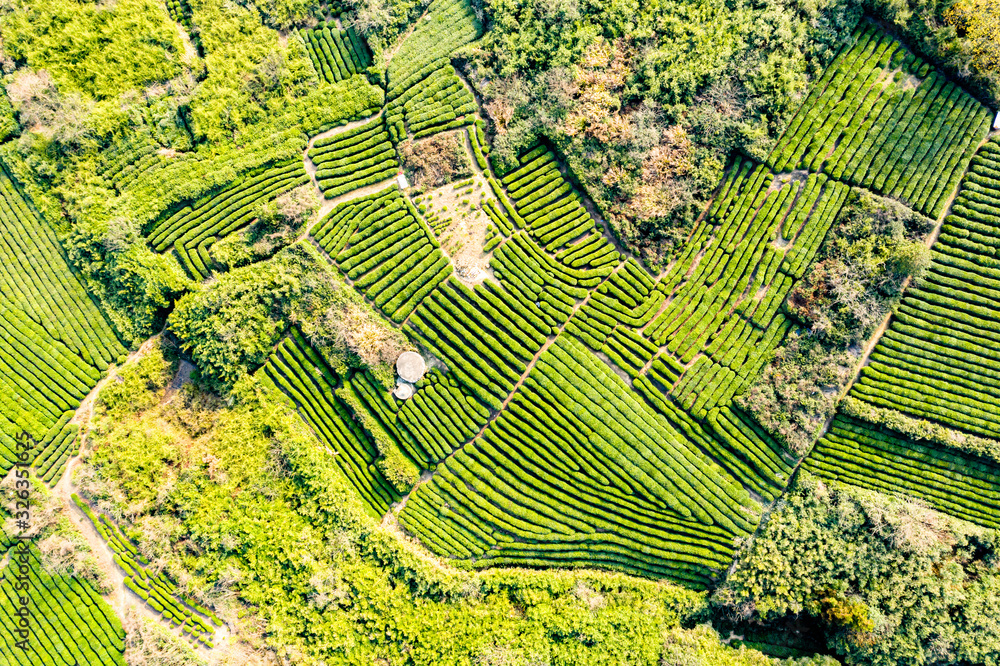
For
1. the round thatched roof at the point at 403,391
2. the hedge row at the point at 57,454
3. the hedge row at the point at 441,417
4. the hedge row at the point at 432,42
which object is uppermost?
the hedge row at the point at 432,42

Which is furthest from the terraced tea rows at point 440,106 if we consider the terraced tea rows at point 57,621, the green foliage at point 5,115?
the terraced tea rows at point 57,621

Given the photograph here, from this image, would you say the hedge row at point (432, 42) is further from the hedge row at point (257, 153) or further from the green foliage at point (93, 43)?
the green foliage at point (93, 43)

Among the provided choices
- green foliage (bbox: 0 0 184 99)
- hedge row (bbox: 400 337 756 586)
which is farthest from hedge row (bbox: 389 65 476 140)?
green foliage (bbox: 0 0 184 99)

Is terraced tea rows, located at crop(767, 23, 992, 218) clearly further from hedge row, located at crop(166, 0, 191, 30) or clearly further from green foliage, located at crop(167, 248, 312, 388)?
hedge row, located at crop(166, 0, 191, 30)

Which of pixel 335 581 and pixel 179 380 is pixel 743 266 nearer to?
pixel 335 581

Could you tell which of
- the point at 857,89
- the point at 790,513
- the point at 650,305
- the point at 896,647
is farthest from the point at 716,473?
the point at 857,89

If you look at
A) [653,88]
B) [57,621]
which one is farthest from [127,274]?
[653,88]

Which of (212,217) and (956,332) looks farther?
(212,217)
